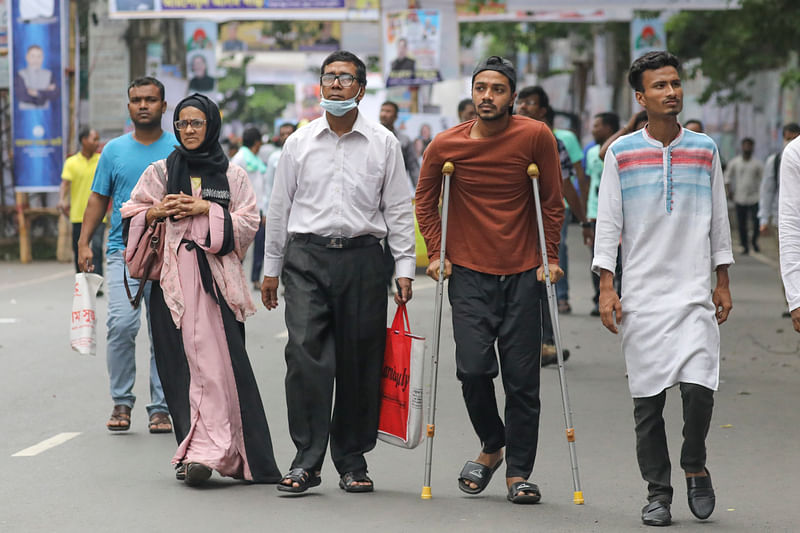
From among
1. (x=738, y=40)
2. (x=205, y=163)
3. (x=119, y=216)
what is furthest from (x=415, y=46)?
(x=205, y=163)

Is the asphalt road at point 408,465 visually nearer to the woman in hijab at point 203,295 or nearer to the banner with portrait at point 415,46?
the woman in hijab at point 203,295

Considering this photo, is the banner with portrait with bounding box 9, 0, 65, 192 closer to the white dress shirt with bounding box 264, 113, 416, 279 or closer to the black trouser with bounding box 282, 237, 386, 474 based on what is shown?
the white dress shirt with bounding box 264, 113, 416, 279

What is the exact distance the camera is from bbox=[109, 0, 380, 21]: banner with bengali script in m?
23.3

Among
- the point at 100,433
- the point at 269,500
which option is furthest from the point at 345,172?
the point at 100,433

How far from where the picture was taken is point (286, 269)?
6.61 m

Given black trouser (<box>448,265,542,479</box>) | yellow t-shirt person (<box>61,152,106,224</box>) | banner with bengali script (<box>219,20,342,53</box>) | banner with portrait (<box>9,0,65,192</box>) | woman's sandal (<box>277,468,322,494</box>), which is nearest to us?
black trouser (<box>448,265,542,479</box>)

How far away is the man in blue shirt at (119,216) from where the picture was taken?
26.2 ft

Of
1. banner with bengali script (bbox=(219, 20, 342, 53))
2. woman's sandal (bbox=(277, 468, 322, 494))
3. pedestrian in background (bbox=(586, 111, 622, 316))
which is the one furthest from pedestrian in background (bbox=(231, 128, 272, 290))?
banner with bengali script (bbox=(219, 20, 342, 53))

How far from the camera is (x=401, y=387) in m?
6.51

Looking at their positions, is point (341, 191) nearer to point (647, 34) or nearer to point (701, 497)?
point (701, 497)

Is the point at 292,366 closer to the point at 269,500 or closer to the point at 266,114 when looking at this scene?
the point at 269,500

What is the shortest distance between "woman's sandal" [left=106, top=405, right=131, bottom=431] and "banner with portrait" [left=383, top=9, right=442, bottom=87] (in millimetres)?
15738

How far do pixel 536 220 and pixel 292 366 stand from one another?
1294 millimetres

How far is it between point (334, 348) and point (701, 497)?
181 centimetres
